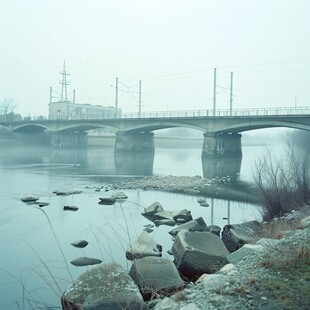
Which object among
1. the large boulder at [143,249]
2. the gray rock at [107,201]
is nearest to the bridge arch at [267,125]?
the gray rock at [107,201]

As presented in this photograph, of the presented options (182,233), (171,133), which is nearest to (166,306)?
(182,233)

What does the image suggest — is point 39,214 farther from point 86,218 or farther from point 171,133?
point 171,133

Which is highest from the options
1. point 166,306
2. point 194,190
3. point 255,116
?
point 255,116

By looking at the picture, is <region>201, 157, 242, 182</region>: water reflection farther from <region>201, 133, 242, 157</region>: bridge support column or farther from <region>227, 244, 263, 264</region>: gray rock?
<region>227, 244, 263, 264</region>: gray rock

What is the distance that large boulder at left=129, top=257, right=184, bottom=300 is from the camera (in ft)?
21.7

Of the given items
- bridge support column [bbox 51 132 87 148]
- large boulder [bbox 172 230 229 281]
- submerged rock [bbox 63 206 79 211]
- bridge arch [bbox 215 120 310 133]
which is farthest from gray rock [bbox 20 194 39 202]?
bridge support column [bbox 51 132 87 148]

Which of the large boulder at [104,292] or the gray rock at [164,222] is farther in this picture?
the gray rock at [164,222]

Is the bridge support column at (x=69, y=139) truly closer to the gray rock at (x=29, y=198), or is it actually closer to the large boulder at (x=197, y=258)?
the gray rock at (x=29, y=198)

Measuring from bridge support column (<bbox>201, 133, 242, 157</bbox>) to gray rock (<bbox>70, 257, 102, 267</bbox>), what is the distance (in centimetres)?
4341

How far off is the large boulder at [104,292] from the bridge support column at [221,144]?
46.1m

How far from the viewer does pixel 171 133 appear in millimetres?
147250

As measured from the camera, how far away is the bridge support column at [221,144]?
5162 cm

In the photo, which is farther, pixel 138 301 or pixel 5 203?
pixel 5 203

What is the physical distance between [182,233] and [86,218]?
5891mm
